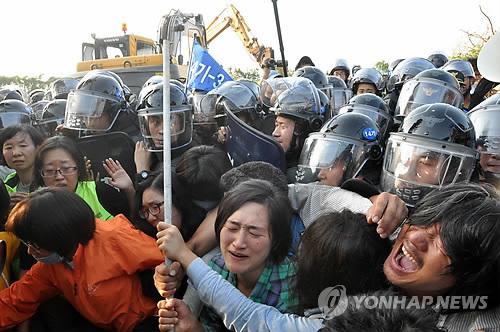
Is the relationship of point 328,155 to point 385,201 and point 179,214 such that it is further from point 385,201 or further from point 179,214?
point 385,201

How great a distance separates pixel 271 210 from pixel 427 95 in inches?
108

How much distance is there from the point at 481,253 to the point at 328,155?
5.07ft

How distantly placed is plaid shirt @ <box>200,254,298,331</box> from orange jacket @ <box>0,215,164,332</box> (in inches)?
15.1

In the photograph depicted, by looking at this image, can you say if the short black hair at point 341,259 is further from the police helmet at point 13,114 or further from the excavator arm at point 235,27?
the excavator arm at point 235,27

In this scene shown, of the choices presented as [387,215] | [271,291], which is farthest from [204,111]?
[387,215]

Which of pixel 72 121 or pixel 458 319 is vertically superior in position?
pixel 72 121

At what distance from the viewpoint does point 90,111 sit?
409 cm

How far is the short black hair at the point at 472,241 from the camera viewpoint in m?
1.35

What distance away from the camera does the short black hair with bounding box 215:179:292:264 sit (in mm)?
1843

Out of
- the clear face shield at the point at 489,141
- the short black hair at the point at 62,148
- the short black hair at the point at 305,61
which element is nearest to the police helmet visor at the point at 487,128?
the clear face shield at the point at 489,141

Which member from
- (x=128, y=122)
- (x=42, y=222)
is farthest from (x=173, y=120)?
(x=42, y=222)

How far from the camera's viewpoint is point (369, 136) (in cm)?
306

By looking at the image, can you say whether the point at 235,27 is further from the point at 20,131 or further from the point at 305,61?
the point at 20,131

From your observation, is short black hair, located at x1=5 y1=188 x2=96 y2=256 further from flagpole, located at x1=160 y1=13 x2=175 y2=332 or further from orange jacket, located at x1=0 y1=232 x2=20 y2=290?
flagpole, located at x1=160 y1=13 x2=175 y2=332
